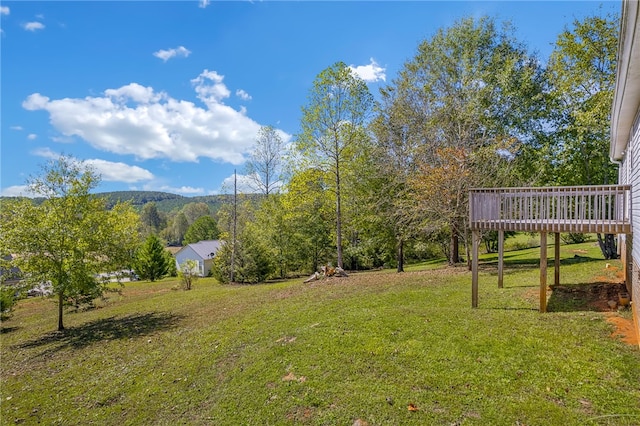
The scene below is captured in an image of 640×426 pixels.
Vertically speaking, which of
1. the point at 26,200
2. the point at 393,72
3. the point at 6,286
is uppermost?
the point at 393,72

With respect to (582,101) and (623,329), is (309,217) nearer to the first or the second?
(582,101)

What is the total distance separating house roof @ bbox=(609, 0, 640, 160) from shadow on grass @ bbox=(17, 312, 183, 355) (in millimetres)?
11361

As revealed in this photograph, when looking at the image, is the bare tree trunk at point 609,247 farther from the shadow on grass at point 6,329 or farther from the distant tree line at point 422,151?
the shadow on grass at point 6,329

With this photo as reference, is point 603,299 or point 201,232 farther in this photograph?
point 201,232

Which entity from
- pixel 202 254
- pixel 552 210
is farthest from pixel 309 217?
pixel 202 254

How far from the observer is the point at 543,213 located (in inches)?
284

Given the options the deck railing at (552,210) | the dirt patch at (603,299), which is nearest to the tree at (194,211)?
the deck railing at (552,210)

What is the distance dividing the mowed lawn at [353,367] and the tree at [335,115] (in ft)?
26.6

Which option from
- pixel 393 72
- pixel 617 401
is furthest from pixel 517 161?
pixel 617 401

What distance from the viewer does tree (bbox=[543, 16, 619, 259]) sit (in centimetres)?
1298

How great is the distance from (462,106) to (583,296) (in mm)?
10534

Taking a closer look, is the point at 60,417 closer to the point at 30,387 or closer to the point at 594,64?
the point at 30,387

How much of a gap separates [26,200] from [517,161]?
18.9 meters

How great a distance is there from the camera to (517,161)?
15258 mm
